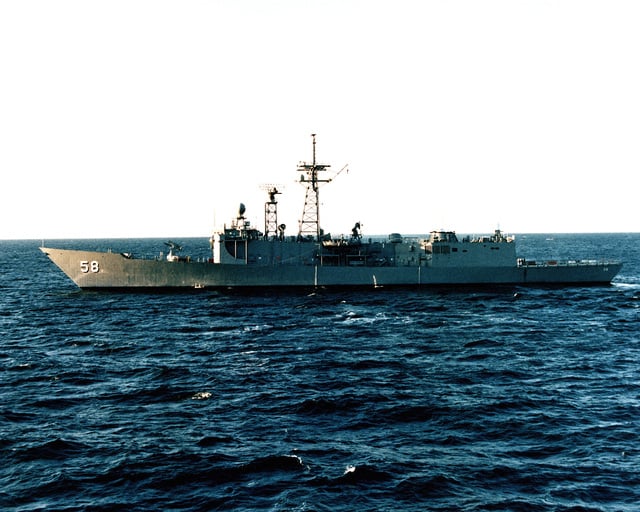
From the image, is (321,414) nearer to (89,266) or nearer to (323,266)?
(323,266)

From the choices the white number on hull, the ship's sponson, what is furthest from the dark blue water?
the white number on hull

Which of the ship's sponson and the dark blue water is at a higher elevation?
the ship's sponson

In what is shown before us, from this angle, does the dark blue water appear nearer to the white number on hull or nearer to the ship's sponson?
the ship's sponson

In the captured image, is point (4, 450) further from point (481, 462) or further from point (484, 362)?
point (484, 362)

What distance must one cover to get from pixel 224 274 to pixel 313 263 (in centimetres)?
831

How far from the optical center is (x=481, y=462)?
12859 mm

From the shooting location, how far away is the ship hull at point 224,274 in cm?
4522

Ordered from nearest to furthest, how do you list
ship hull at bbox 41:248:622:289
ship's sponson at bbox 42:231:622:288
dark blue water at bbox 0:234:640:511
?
dark blue water at bbox 0:234:640:511, ship hull at bbox 41:248:622:289, ship's sponson at bbox 42:231:622:288

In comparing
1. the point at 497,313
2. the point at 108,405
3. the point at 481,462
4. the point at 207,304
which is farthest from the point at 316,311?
the point at 481,462

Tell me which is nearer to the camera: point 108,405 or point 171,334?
point 108,405

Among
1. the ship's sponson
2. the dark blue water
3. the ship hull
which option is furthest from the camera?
the ship's sponson

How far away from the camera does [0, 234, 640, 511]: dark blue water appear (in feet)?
38.3

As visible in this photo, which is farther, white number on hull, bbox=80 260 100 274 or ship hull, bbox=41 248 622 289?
white number on hull, bbox=80 260 100 274

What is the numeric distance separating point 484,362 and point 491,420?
750cm
